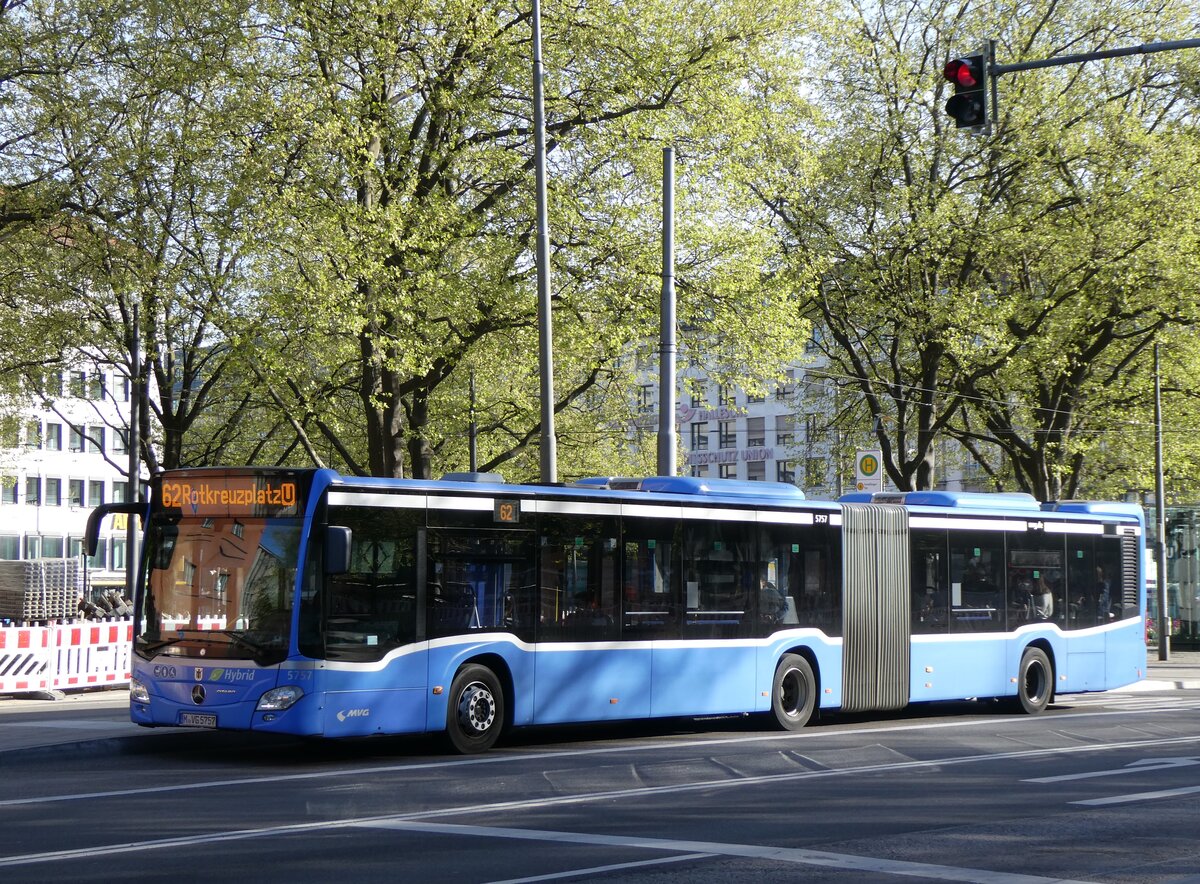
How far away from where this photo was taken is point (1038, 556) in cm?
2170

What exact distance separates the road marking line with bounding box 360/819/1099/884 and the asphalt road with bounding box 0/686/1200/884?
0.03m

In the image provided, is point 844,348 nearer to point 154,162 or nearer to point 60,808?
point 154,162

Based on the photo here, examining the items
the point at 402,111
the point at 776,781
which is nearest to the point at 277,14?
the point at 402,111

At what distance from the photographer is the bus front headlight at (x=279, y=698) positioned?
13.9 m

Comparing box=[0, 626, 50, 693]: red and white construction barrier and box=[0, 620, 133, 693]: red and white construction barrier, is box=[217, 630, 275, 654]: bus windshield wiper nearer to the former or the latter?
box=[0, 620, 133, 693]: red and white construction barrier

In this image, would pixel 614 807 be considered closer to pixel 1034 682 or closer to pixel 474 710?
pixel 474 710

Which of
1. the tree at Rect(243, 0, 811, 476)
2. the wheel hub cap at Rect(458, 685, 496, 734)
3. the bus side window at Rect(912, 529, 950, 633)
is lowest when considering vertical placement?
the wheel hub cap at Rect(458, 685, 496, 734)

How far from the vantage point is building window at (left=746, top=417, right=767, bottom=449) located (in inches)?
4240

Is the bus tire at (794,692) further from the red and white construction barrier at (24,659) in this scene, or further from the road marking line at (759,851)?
the red and white construction barrier at (24,659)

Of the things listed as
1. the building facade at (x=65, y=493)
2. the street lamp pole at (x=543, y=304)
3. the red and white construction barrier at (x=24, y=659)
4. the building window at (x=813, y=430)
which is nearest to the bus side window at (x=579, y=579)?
the street lamp pole at (x=543, y=304)

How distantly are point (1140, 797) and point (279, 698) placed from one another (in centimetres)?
733

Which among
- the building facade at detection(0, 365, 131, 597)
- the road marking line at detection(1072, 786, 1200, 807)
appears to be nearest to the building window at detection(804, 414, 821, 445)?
the road marking line at detection(1072, 786, 1200, 807)

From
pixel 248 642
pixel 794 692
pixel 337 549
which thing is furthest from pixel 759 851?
pixel 794 692

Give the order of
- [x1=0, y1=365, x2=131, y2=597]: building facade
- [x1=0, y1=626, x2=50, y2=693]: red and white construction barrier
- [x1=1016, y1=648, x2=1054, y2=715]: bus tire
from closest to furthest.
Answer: [x1=1016, y1=648, x2=1054, y2=715]: bus tire < [x1=0, y1=626, x2=50, y2=693]: red and white construction barrier < [x1=0, y1=365, x2=131, y2=597]: building facade
